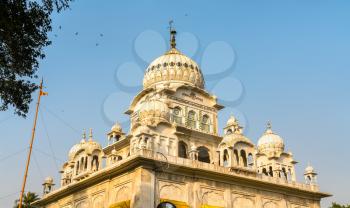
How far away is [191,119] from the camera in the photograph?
36188mm

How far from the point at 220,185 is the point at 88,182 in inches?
355

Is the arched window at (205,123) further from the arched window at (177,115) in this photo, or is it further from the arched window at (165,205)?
the arched window at (165,205)

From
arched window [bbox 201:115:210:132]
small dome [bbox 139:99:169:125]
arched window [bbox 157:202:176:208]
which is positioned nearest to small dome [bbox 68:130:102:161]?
small dome [bbox 139:99:169:125]

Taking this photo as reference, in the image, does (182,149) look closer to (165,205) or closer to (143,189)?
(143,189)

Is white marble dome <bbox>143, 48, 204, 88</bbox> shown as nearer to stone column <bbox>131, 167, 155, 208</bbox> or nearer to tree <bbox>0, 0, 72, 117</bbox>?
stone column <bbox>131, 167, 155, 208</bbox>

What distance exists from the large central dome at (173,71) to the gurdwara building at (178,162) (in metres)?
0.09

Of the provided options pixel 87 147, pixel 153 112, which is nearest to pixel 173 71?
pixel 153 112

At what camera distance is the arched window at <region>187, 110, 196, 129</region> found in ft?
117

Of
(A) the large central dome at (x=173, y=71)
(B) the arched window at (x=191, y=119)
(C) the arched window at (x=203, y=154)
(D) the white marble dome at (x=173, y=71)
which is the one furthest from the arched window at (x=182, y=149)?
(D) the white marble dome at (x=173, y=71)

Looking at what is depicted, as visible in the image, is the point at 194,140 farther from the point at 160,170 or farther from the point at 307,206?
the point at 307,206

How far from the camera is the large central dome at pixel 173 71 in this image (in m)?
38.2

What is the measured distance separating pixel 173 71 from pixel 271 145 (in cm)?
1037

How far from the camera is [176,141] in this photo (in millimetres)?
31453

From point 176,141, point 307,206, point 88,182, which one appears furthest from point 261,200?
point 88,182
